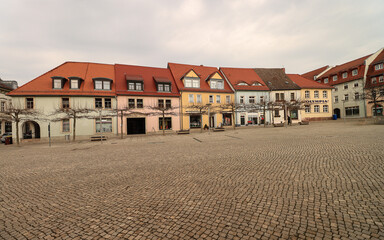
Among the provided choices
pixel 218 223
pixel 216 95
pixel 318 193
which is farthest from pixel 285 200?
pixel 216 95

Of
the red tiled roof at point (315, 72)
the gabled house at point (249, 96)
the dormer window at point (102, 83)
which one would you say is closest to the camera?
the dormer window at point (102, 83)

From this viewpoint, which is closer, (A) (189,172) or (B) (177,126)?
(A) (189,172)

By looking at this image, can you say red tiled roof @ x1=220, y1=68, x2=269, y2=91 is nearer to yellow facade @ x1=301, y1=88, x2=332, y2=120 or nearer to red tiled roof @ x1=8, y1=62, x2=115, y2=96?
yellow facade @ x1=301, y1=88, x2=332, y2=120

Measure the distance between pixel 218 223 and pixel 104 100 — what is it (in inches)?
1046

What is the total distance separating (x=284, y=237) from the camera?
267cm

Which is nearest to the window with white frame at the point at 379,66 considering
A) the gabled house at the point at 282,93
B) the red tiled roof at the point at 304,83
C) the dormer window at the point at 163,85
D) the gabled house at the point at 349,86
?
the gabled house at the point at 349,86

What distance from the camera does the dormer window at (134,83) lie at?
89.4ft

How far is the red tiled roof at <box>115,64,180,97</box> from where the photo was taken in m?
27.3

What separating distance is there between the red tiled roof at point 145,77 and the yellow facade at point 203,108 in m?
2.62

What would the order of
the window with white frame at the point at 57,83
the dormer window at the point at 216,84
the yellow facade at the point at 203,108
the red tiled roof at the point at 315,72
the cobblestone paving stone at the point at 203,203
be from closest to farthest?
the cobblestone paving stone at the point at 203,203
the window with white frame at the point at 57,83
the yellow facade at the point at 203,108
the dormer window at the point at 216,84
the red tiled roof at the point at 315,72

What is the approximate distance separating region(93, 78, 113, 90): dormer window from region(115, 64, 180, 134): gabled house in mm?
1342

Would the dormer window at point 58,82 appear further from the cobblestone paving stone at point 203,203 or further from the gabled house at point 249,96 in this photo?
the gabled house at point 249,96

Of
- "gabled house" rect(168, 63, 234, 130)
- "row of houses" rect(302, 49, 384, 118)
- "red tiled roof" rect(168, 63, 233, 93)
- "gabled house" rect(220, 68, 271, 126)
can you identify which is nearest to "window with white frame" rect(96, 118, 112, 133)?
"gabled house" rect(168, 63, 234, 130)

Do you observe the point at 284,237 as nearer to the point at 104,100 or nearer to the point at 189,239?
the point at 189,239
